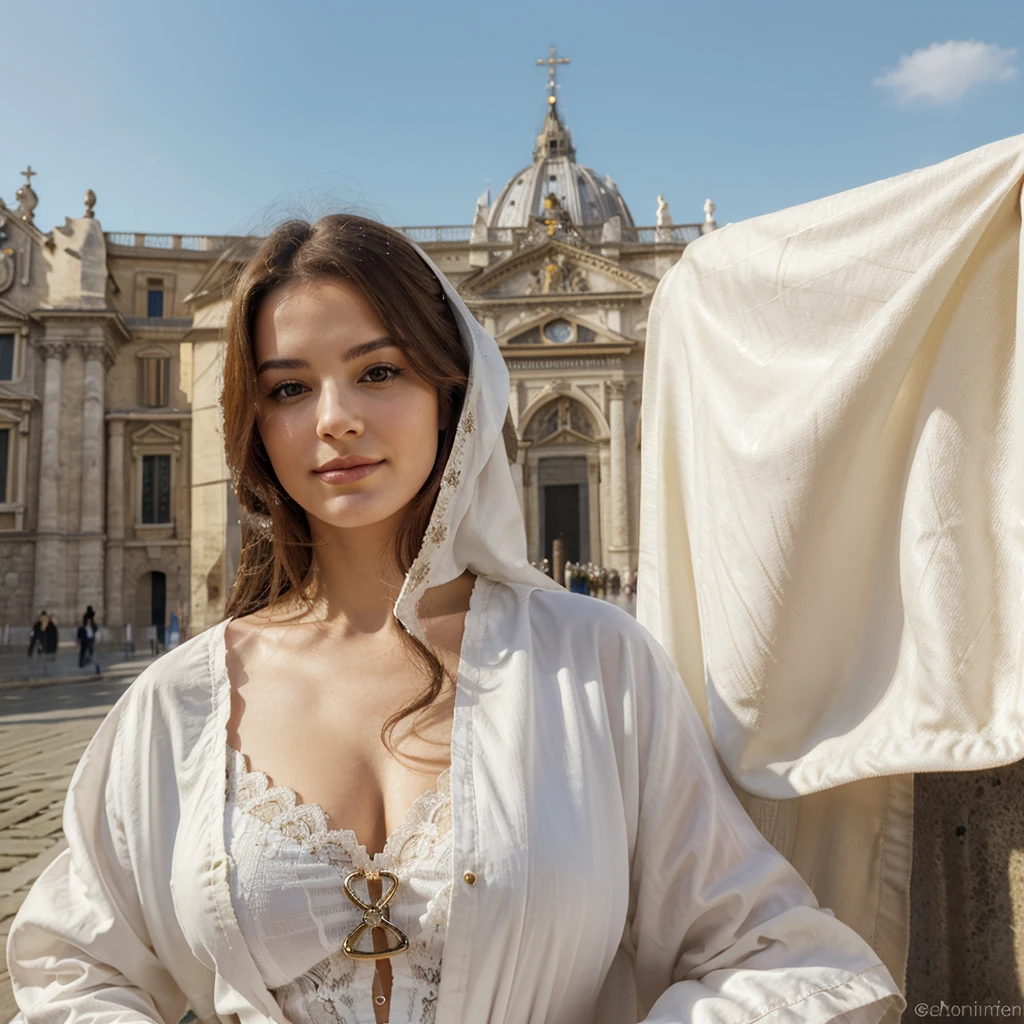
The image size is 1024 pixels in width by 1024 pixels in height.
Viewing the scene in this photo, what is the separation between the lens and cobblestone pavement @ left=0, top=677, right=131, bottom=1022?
12.3 feet

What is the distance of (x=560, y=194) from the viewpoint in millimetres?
41344

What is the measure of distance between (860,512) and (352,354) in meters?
0.84

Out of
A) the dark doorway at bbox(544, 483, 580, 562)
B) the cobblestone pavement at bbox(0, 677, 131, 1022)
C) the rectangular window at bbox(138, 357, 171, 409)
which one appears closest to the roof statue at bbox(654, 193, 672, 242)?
the dark doorway at bbox(544, 483, 580, 562)

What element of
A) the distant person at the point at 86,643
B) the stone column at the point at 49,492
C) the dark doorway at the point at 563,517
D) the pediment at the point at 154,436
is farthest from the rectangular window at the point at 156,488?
the dark doorway at the point at 563,517

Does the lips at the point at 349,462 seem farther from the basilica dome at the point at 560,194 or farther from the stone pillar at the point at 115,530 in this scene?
the basilica dome at the point at 560,194

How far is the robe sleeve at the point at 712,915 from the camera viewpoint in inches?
42.2

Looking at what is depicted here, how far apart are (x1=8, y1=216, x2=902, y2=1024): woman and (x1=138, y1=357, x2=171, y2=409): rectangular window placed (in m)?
30.2

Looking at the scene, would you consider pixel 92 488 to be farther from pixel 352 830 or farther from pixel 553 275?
pixel 352 830

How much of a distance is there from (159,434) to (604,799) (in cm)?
2953

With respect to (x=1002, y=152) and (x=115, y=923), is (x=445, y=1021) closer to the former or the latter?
(x=115, y=923)

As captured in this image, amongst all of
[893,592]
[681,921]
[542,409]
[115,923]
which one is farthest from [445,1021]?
[542,409]

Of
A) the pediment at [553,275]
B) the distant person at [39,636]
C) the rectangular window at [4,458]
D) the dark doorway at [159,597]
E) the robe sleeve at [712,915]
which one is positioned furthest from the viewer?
the dark doorway at [159,597]

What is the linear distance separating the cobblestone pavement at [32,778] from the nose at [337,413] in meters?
2.49

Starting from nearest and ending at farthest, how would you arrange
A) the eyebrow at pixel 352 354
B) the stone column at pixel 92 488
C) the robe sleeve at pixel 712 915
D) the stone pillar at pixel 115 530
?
the robe sleeve at pixel 712 915
the eyebrow at pixel 352 354
the stone column at pixel 92 488
the stone pillar at pixel 115 530
